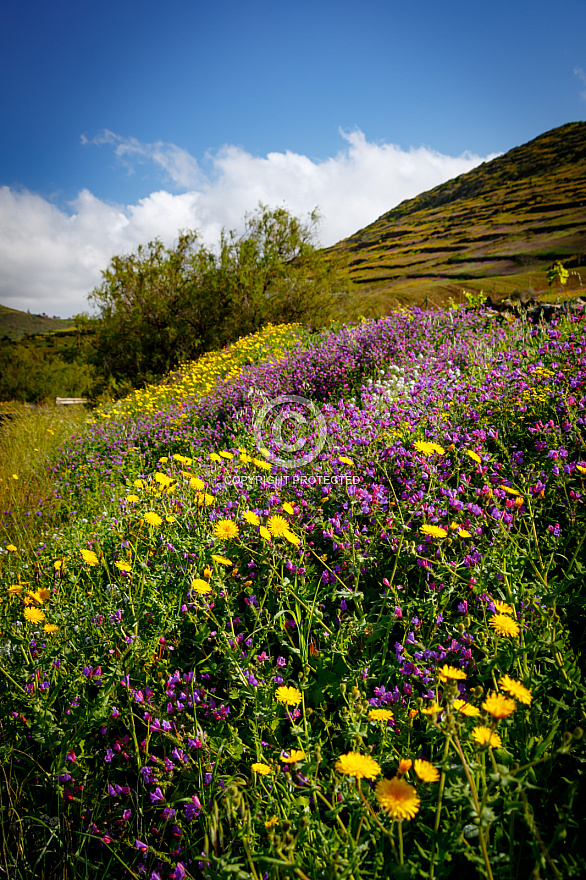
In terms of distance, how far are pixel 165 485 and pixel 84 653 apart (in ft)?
3.81

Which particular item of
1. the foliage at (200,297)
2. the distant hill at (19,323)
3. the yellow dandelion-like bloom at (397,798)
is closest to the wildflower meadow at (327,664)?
the yellow dandelion-like bloom at (397,798)

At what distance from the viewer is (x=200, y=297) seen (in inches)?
506

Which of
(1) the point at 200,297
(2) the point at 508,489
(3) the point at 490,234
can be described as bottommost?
(2) the point at 508,489

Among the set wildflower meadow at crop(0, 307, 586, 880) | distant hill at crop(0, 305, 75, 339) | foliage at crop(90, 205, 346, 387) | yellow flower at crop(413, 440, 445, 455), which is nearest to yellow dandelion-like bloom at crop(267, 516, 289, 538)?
wildflower meadow at crop(0, 307, 586, 880)

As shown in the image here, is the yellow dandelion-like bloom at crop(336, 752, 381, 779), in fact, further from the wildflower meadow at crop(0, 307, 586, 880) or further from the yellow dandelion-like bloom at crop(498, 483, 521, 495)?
the yellow dandelion-like bloom at crop(498, 483, 521, 495)

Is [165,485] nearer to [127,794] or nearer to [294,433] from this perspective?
[294,433]

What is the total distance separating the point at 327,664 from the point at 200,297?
1291 cm

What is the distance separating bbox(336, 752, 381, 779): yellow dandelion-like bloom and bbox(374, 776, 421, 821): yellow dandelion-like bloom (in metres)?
0.04

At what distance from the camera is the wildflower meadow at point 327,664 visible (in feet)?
3.37

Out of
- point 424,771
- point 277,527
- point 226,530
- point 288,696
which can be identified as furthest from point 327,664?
point 424,771

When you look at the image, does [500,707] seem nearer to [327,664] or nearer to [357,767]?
[357,767]

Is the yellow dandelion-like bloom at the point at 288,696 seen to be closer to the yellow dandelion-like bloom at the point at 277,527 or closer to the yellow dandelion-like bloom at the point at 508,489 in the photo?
the yellow dandelion-like bloom at the point at 277,527

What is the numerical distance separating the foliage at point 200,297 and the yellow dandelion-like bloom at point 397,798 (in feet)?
41.2

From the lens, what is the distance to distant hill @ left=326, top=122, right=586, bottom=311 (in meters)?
23.2
